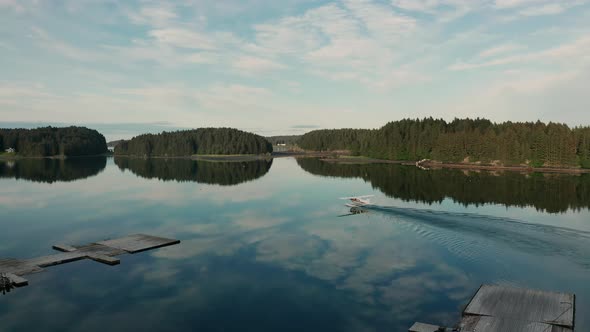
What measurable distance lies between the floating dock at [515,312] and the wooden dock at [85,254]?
32.9 m

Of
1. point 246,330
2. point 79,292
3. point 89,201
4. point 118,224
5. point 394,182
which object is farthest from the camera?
point 394,182

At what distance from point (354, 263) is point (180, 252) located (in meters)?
19.4

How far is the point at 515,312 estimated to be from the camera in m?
29.4

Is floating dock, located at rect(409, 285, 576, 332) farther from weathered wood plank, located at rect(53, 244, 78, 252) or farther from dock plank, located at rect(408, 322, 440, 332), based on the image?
weathered wood plank, located at rect(53, 244, 78, 252)

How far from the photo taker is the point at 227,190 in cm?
11006

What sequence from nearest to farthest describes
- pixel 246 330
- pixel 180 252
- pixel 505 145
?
pixel 246 330 < pixel 180 252 < pixel 505 145

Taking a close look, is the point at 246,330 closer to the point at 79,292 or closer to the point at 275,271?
the point at 275,271

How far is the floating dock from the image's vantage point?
27344 mm

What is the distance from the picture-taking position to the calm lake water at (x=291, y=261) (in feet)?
103

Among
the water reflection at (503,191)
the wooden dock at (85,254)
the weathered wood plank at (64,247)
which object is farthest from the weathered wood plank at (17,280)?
the water reflection at (503,191)

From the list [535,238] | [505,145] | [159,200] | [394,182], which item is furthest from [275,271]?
[505,145]

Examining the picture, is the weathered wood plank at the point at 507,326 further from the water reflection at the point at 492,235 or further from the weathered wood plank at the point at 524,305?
the water reflection at the point at 492,235

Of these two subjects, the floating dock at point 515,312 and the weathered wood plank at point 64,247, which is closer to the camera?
the floating dock at point 515,312

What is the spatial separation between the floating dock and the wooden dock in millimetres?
32874
